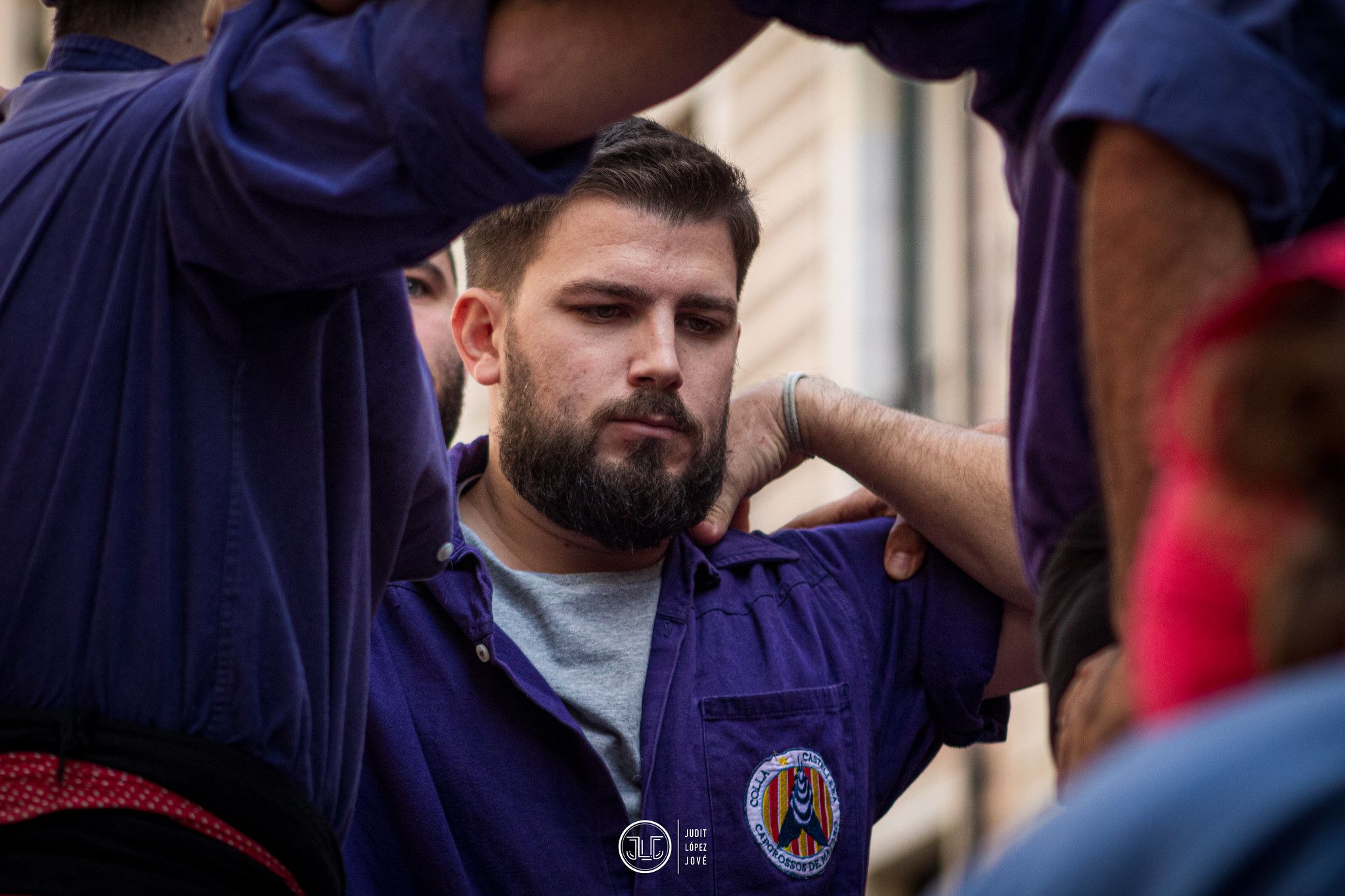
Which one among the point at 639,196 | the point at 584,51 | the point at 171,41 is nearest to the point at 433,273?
the point at 639,196

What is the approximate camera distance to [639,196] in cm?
313

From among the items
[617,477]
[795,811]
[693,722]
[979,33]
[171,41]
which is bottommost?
[795,811]

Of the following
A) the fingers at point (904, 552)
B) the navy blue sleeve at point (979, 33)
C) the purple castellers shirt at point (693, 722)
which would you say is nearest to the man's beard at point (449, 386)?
the purple castellers shirt at point (693, 722)

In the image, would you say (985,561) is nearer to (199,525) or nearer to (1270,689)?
(199,525)

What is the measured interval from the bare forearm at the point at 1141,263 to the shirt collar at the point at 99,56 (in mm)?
1153

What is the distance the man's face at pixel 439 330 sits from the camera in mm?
3855

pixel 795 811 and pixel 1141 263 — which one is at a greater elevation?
pixel 1141 263

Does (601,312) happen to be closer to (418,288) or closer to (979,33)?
(418,288)

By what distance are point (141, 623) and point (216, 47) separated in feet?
1.86

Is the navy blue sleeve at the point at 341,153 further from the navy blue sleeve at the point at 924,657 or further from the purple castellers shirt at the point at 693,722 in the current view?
the navy blue sleeve at the point at 924,657

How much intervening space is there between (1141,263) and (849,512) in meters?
2.16

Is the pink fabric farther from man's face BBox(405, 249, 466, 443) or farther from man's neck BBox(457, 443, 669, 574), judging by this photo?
man's face BBox(405, 249, 466, 443)

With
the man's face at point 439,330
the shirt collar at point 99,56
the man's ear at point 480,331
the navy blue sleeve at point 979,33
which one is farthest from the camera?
the man's face at point 439,330

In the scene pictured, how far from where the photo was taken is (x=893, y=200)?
10.6 metres
